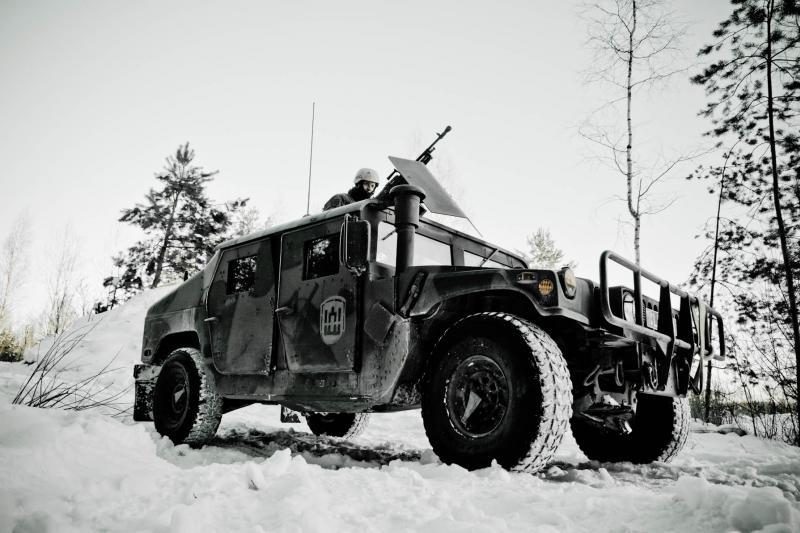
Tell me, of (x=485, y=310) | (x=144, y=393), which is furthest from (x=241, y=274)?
(x=485, y=310)

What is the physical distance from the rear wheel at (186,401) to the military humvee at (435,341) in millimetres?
16

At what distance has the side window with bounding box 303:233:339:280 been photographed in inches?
157

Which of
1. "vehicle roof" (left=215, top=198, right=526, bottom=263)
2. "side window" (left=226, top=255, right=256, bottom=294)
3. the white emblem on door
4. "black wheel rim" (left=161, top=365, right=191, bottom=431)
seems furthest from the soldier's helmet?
"black wheel rim" (left=161, top=365, right=191, bottom=431)

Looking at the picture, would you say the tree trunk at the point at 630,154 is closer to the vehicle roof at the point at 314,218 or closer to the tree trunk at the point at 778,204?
the tree trunk at the point at 778,204

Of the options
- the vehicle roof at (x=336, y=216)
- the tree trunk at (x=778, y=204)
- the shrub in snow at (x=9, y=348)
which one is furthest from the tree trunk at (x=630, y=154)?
the shrub in snow at (x=9, y=348)

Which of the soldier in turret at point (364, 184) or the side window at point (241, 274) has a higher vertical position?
the soldier in turret at point (364, 184)

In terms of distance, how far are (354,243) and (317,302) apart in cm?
83

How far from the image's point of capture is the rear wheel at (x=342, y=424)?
5730 mm

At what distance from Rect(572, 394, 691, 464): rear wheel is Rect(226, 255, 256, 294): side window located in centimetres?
317

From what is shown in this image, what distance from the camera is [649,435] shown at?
3895 mm

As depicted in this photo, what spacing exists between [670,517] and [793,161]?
11.4m

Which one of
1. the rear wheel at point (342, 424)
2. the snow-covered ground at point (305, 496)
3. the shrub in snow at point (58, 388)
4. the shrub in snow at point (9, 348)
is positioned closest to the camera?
the snow-covered ground at point (305, 496)

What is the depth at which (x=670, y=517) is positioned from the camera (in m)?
1.73

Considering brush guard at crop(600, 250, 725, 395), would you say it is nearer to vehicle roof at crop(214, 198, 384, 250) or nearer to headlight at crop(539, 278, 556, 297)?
headlight at crop(539, 278, 556, 297)
